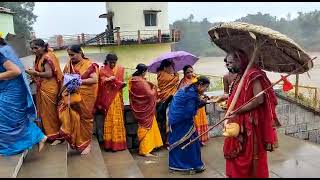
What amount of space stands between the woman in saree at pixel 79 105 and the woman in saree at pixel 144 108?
0.72 m

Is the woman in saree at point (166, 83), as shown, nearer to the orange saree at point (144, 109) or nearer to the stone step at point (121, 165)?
the orange saree at point (144, 109)

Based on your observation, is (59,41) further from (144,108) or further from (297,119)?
(144,108)

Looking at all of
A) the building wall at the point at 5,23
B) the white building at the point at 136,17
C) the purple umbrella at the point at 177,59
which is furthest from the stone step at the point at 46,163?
the white building at the point at 136,17

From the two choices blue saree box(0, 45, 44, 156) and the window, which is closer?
blue saree box(0, 45, 44, 156)

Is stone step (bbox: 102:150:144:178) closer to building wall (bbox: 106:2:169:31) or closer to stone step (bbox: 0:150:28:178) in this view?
stone step (bbox: 0:150:28:178)

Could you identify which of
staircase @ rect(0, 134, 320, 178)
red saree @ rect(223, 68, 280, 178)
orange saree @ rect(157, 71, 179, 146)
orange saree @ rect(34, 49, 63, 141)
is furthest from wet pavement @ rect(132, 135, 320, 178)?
Result: red saree @ rect(223, 68, 280, 178)

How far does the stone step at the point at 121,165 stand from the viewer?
4.96m

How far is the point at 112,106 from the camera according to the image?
594 cm

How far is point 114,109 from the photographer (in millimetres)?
5949

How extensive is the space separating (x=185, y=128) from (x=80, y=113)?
1400 millimetres

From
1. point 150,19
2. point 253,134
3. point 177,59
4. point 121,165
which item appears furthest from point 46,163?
point 150,19

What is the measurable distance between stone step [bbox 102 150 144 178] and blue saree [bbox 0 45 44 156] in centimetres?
124

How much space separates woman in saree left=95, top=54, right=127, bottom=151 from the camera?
5.89 m

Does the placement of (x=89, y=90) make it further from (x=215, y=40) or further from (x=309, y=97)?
(x=309, y=97)
